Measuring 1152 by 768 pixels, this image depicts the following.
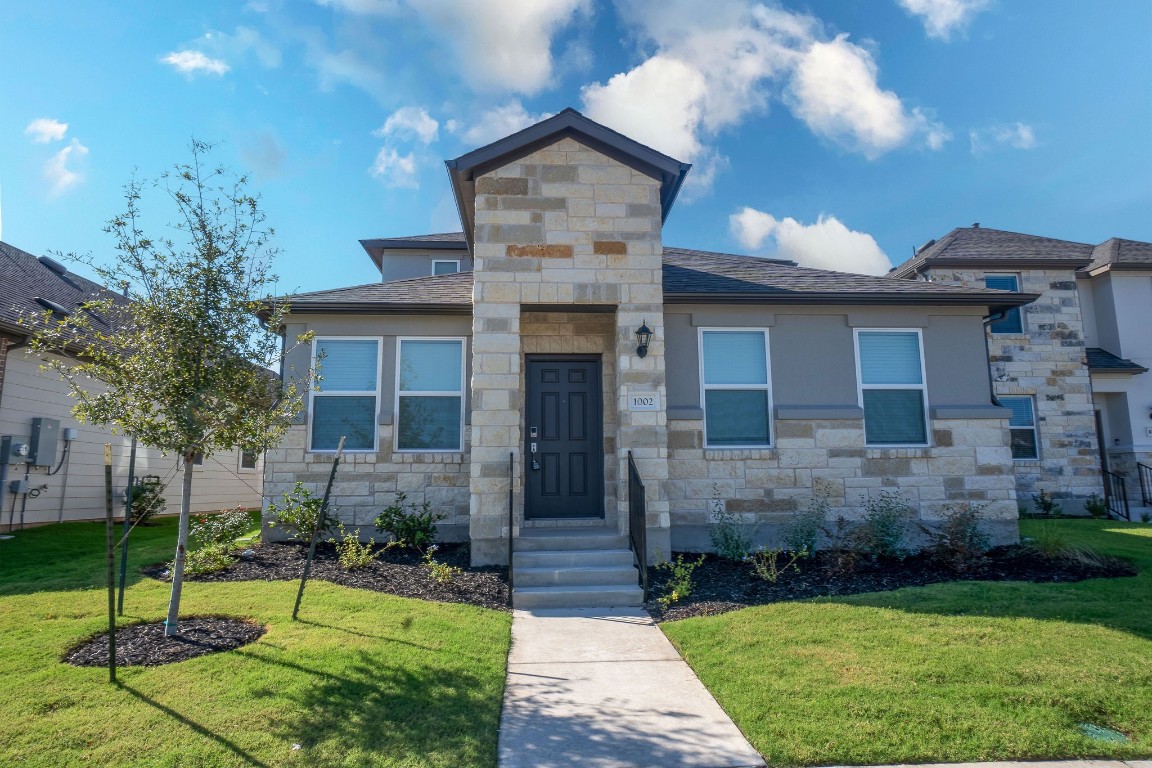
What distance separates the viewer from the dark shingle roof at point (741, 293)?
938cm

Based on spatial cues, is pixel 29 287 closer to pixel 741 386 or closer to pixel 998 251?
pixel 741 386

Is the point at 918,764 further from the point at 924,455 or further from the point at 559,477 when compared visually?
the point at 924,455

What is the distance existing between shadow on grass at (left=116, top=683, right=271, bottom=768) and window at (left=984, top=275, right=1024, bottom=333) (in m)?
16.1

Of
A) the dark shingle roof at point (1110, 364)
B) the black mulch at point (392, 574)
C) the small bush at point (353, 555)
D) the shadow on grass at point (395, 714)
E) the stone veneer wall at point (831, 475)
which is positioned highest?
the dark shingle roof at point (1110, 364)

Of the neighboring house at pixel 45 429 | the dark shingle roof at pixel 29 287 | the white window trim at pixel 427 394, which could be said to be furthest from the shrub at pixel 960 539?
the dark shingle roof at pixel 29 287

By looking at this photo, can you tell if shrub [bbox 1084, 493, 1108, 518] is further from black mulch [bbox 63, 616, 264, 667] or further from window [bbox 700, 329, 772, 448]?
black mulch [bbox 63, 616, 264, 667]

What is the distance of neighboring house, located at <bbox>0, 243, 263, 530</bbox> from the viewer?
10531mm

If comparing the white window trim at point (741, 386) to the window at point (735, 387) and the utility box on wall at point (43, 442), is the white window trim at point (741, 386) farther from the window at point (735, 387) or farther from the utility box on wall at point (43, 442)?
the utility box on wall at point (43, 442)

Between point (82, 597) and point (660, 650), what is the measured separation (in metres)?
5.44

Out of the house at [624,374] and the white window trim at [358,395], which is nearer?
the house at [624,374]

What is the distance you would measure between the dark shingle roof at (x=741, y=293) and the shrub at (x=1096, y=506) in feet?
22.2

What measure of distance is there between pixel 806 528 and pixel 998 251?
10.6 metres

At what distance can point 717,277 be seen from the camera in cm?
1020

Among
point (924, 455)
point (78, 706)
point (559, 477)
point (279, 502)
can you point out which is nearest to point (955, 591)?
point (924, 455)
